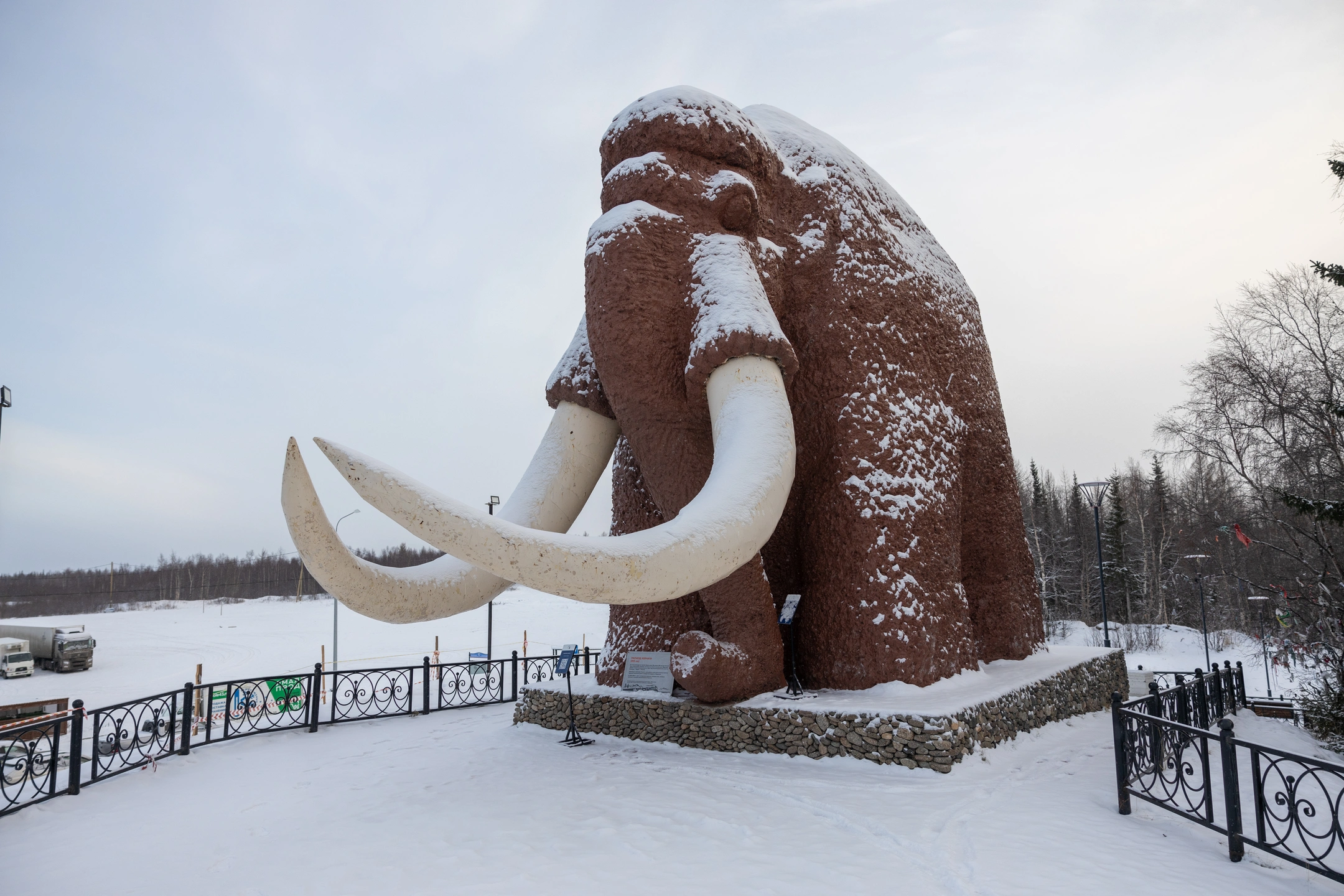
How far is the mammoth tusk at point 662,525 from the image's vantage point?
11.8ft

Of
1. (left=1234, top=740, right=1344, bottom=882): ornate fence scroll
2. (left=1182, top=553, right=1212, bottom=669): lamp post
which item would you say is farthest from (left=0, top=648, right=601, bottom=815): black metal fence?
(left=1182, top=553, right=1212, bottom=669): lamp post

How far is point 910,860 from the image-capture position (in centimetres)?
361

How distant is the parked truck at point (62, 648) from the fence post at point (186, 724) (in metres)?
15.8

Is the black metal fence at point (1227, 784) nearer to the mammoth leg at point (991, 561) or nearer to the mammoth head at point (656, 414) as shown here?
the mammoth leg at point (991, 561)

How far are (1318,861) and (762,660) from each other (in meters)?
3.34

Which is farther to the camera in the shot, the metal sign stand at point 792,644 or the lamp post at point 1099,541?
the lamp post at point 1099,541

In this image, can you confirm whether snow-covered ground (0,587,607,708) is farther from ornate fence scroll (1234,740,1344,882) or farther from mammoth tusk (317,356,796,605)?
ornate fence scroll (1234,740,1344,882)

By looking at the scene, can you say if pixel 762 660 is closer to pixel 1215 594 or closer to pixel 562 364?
pixel 562 364

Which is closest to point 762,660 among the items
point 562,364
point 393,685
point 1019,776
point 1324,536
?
point 1019,776

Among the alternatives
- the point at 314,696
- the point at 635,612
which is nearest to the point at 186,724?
the point at 314,696

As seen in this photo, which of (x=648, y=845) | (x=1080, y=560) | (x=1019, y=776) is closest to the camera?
(x=648, y=845)

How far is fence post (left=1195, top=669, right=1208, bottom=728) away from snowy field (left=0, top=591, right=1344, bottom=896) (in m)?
Answer: 0.98

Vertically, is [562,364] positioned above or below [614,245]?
below

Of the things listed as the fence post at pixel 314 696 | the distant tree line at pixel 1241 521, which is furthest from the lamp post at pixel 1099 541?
the fence post at pixel 314 696
